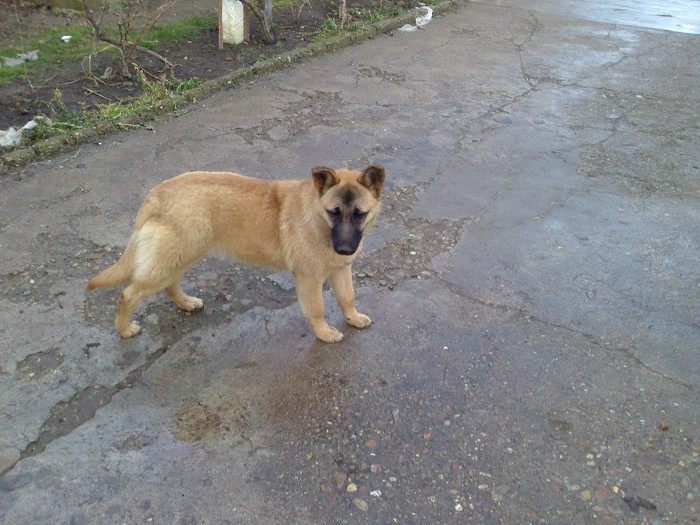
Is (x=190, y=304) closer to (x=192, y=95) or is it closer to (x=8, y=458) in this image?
(x=8, y=458)

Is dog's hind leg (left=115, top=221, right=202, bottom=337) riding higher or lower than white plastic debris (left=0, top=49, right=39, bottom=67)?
lower

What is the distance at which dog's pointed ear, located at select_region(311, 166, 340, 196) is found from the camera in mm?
3121

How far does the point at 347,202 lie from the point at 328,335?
0.97 meters

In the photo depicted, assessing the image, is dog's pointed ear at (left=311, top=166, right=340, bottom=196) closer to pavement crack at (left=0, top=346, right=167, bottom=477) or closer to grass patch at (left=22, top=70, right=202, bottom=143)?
pavement crack at (left=0, top=346, right=167, bottom=477)

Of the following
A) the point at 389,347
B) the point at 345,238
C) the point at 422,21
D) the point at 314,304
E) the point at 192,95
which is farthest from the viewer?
the point at 422,21

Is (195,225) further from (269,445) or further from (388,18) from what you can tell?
(388,18)

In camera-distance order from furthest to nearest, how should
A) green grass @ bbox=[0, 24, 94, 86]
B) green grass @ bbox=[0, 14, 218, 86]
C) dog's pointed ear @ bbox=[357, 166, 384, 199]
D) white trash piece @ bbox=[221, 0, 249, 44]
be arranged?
white trash piece @ bbox=[221, 0, 249, 44]
green grass @ bbox=[0, 14, 218, 86]
green grass @ bbox=[0, 24, 94, 86]
dog's pointed ear @ bbox=[357, 166, 384, 199]

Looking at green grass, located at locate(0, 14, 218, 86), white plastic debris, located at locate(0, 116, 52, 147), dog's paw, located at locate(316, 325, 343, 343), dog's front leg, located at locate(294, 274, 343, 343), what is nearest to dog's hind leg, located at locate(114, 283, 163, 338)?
dog's front leg, located at locate(294, 274, 343, 343)

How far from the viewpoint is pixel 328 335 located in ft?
11.7

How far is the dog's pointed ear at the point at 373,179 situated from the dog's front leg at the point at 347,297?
0.56 metres

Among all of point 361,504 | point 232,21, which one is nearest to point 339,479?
point 361,504

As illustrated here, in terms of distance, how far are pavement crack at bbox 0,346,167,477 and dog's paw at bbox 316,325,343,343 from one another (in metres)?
1.11

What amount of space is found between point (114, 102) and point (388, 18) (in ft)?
19.5

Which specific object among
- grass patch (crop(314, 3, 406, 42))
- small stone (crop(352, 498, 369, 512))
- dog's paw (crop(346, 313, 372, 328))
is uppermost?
grass patch (crop(314, 3, 406, 42))
